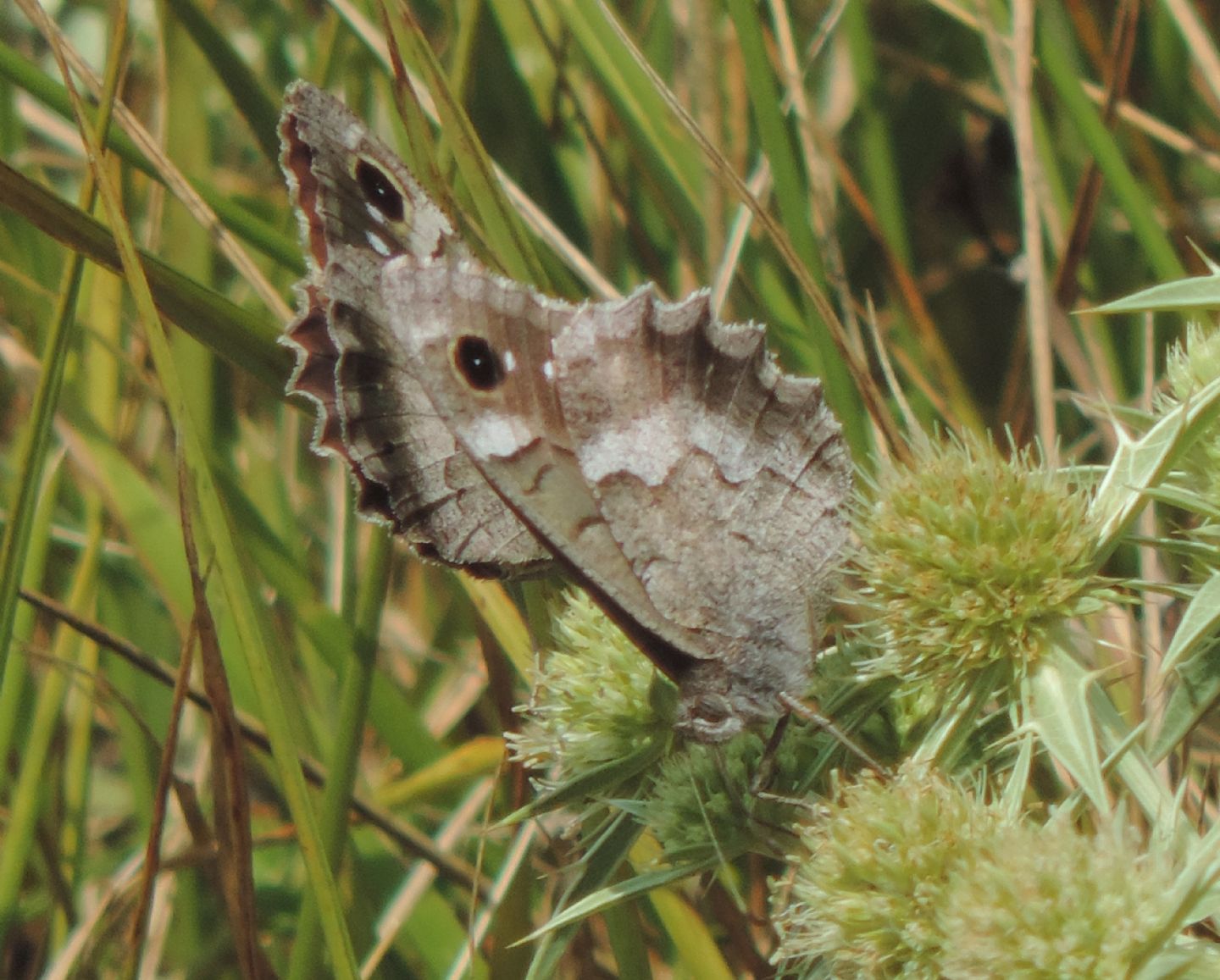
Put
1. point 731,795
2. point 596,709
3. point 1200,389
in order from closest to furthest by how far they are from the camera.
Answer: point 1200,389
point 731,795
point 596,709

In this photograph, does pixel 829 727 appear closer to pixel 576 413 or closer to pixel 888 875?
pixel 888 875

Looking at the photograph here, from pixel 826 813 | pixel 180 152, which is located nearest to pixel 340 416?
pixel 826 813

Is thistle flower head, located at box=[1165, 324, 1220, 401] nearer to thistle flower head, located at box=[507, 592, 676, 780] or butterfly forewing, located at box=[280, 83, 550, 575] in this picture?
thistle flower head, located at box=[507, 592, 676, 780]

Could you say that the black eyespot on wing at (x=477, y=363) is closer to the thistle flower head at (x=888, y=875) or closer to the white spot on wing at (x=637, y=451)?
the white spot on wing at (x=637, y=451)

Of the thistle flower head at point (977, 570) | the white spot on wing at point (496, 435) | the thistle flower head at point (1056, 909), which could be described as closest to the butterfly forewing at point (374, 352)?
the white spot on wing at point (496, 435)

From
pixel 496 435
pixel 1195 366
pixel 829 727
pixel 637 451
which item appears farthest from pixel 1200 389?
pixel 496 435

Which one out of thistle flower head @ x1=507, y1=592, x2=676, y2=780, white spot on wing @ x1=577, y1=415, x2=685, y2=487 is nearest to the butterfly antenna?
thistle flower head @ x1=507, y1=592, x2=676, y2=780
